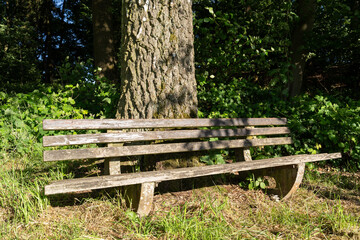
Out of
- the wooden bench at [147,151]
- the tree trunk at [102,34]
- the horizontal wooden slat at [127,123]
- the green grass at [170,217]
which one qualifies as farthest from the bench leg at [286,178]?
the tree trunk at [102,34]

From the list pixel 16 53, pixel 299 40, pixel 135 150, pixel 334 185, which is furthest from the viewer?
pixel 16 53

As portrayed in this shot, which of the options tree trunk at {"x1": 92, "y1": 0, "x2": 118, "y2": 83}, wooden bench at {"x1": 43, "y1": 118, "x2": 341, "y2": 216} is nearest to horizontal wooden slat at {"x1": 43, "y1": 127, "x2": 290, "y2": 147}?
wooden bench at {"x1": 43, "y1": 118, "x2": 341, "y2": 216}

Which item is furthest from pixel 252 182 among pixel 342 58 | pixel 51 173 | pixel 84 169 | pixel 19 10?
pixel 19 10

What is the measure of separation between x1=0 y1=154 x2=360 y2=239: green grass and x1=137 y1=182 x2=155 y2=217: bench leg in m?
0.06

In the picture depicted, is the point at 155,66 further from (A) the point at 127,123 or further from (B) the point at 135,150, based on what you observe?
(B) the point at 135,150

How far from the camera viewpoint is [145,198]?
2094 mm

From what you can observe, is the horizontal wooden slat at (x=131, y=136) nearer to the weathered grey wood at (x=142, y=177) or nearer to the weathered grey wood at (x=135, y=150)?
the weathered grey wood at (x=135, y=150)

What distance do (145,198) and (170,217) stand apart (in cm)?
25

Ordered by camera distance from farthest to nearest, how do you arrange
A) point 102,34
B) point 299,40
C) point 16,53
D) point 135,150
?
point 16,53, point 102,34, point 299,40, point 135,150

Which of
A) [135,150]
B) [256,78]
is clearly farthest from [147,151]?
[256,78]

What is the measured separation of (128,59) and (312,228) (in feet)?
8.14

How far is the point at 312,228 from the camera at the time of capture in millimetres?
2154

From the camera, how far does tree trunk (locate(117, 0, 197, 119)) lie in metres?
2.89

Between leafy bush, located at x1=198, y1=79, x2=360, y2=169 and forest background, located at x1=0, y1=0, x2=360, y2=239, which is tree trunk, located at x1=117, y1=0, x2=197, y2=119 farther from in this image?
leafy bush, located at x1=198, y1=79, x2=360, y2=169
